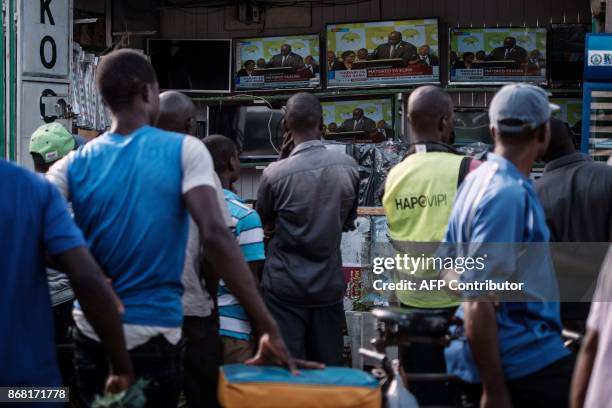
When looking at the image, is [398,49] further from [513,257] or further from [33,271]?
[33,271]

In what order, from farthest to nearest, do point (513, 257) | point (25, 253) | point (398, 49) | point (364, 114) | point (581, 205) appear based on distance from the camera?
point (364, 114)
point (398, 49)
point (581, 205)
point (513, 257)
point (25, 253)

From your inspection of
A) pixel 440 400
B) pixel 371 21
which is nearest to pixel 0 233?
pixel 440 400

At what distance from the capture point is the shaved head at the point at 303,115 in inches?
207

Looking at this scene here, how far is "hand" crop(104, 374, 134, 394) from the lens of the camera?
9.83 feet

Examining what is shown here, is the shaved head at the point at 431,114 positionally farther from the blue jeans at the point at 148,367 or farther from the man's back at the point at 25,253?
the man's back at the point at 25,253

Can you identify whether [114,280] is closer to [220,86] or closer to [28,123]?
[28,123]

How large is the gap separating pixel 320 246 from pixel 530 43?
6430 millimetres

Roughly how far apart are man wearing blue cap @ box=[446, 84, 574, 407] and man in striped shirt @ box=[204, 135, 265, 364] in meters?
1.62

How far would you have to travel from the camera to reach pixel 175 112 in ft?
15.2

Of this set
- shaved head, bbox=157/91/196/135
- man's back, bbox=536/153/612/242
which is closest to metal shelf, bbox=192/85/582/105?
man's back, bbox=536/153/612/242

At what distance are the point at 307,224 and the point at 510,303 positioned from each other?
6.76 feet

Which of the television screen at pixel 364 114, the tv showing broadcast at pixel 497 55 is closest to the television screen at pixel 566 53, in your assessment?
the tv showing broadcast at pixel 497 55

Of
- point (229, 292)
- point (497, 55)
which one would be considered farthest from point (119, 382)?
point (497, 55)

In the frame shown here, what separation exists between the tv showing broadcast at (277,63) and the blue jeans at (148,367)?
8.39 meters
